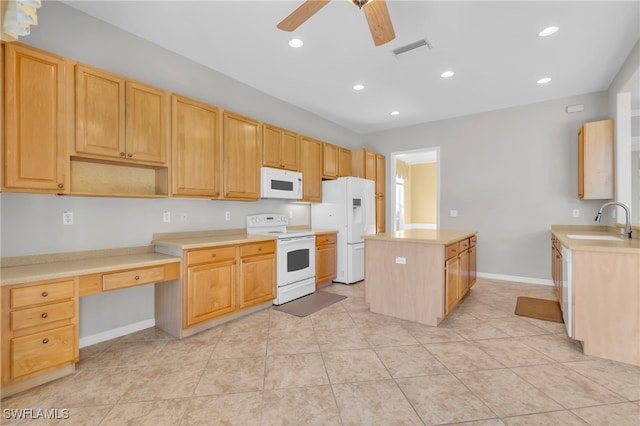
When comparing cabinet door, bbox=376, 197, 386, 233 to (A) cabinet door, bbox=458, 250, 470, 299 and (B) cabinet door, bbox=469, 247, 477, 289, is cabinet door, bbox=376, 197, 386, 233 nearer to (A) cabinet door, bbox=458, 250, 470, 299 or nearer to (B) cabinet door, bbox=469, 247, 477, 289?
(B) cabinet door, bbox=469, 247, 477, 289

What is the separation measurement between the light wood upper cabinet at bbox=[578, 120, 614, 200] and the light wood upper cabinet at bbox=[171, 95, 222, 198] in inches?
187

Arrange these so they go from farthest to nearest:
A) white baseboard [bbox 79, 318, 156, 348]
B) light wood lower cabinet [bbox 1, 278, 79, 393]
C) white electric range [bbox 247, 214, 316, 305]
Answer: white electric range [bbox 247, 214, 316, 305] → white baseboard [bbox 79, 318, 156, 348] → light wood lower cabinet [bbox 1, 278, 79, 393]

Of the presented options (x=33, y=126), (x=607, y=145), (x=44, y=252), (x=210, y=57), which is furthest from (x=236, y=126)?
(x=607, y=145)

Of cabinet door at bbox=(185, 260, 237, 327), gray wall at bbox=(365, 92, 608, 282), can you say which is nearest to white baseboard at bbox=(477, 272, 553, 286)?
gray wall at bbox=(365, 92, 608, 282)

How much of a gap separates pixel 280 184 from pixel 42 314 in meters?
2.62

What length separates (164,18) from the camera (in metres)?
2.56

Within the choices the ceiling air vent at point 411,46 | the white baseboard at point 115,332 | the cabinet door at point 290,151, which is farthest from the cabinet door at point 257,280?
the ceiling air vent at point 411,46

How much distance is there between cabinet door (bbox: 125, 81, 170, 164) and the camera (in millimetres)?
2512

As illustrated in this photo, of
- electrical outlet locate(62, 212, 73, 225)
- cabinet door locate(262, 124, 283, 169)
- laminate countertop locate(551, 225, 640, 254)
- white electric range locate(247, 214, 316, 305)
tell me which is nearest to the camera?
laminate countertop locate(551, 225, 640, 254)

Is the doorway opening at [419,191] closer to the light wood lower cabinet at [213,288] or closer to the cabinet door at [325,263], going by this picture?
the cabinet door at [325,263]

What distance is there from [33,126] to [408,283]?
340 centimetres

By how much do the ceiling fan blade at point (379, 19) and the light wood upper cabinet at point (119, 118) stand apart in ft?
6.56

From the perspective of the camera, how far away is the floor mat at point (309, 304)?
335 centimetres

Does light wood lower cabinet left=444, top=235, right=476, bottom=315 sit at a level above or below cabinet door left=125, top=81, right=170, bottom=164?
below
